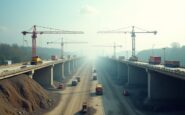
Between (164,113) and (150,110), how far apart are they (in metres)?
4.23

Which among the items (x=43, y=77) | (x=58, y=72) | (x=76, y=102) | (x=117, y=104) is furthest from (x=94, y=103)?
(x=58, y=72)

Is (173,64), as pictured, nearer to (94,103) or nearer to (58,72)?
(94,103)

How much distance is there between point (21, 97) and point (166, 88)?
3939cm

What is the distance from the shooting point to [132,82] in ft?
366

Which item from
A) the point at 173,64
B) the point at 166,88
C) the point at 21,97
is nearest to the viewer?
the point at 21,97

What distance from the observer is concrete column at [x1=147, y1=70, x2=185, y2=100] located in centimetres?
7312

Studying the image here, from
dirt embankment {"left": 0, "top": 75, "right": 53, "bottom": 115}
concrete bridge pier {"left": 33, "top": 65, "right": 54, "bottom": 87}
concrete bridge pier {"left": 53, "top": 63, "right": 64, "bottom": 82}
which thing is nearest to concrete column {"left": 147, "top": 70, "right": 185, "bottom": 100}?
dirt embankment {"left": 0, "top": 75, "right": 53, "bottom": 115}

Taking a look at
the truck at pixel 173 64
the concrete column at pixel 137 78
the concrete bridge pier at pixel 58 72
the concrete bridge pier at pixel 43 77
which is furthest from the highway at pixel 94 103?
the concrete bridge pier at pixel 58 72

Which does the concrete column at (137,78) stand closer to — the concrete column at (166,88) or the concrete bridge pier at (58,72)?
the concrete column at (166,88)

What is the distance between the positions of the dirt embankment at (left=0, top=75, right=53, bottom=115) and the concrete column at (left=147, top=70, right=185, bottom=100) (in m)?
29.9

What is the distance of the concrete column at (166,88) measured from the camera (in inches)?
2879

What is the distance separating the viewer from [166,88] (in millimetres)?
73125

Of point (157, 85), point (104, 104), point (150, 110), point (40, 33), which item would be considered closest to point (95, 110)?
point (104, 104)

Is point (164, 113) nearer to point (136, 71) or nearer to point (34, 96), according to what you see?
point (34, 96)
